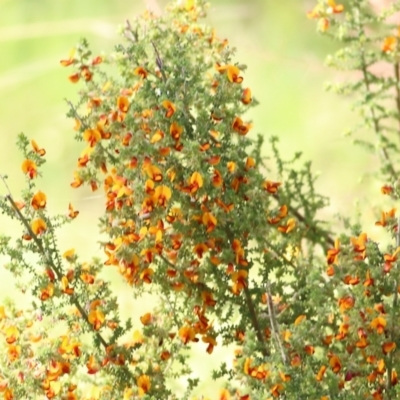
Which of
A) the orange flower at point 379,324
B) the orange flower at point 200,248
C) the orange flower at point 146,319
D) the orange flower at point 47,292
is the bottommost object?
the orange flower at point 379,324

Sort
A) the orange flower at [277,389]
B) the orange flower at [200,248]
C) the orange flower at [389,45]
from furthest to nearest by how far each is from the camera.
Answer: the orange flower at [389,45] → the orange flower at [200,248] → the orange flower at [277,389]

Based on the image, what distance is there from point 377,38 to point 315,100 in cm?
49

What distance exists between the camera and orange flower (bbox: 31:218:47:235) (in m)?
0.71

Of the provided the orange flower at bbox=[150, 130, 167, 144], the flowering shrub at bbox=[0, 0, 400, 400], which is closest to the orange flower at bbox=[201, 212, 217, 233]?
the flowering shrub at bbox=[0, 0, 400, 400]

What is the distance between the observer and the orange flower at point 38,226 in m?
0.71

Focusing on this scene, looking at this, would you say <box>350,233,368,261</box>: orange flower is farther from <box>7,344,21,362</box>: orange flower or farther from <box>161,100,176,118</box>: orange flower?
<box>7,344,21,362</box>: orange flower

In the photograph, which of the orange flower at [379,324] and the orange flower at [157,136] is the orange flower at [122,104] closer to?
the orange flower at [157,136]

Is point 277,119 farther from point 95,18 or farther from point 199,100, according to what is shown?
point 199,100

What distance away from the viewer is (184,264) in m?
0.77

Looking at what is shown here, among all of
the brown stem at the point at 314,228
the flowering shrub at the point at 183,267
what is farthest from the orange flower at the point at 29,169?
the brown stem at the point at 314,228

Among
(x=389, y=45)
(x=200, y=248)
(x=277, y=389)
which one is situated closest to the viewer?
(x=277, y=389)

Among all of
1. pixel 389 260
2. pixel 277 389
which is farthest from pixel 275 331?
pixel 389 260

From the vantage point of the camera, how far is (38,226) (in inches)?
28.0

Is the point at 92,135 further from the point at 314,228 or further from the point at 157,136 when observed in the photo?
the point at 314,228
